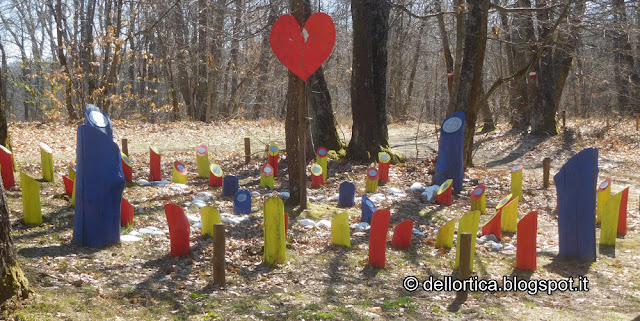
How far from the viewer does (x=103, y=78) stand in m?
20.3

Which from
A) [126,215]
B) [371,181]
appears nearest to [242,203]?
[126,215]

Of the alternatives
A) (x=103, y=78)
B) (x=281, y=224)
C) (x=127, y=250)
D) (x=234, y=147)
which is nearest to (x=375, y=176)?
(x=281, y=224)

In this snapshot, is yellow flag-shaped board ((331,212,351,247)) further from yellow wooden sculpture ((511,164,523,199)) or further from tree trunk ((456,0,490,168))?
tree trunk ((456,0,490,168))

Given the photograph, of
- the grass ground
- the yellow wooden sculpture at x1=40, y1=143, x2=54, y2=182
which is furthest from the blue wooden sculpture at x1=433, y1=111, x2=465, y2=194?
the yellow wooden sculpture at x1=40, y1=143, x2=54, y2=182

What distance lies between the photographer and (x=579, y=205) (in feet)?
21.2

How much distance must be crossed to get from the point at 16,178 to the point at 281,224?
5.45 m

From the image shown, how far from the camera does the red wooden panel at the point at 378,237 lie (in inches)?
231

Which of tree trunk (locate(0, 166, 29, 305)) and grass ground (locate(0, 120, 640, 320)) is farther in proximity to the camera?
grass ground (locate(0, 120, 640, 320))

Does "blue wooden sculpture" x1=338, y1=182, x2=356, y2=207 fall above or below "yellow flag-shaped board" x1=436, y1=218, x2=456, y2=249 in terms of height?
above

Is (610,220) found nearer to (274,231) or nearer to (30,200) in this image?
(274,231)

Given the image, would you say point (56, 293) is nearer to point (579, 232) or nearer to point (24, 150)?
point (579, 232)

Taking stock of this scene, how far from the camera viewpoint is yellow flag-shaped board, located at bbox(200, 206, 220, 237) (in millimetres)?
6523

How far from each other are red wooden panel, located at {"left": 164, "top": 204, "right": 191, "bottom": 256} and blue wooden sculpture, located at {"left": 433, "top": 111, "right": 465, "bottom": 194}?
5.93 metres

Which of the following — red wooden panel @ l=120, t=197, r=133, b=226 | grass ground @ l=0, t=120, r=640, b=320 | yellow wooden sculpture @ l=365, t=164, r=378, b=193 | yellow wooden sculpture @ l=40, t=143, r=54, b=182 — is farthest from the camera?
yellow wooden sculpture @ l=365, t=164, r=378, b=193
